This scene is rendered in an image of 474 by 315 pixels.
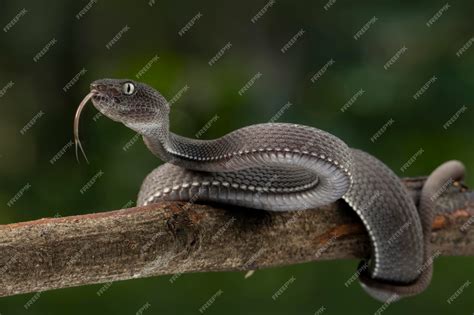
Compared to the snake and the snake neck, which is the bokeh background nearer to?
the snake

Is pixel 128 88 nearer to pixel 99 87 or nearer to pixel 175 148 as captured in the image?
pixel 99 87

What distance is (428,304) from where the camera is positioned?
4.95 m

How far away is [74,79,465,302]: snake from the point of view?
8.80 feet

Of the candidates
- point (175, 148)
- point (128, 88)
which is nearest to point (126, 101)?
point (128, 88)

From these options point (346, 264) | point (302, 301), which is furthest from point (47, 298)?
point (346, 264)

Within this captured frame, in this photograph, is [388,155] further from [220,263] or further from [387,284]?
[220,263]

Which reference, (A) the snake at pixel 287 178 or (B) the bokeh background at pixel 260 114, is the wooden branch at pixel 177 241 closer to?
(A) the snake at pixel 287 178

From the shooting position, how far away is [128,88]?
2.74 m

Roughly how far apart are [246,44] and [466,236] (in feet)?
12.5

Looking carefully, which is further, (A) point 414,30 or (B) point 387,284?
Answer: (A) point 414,30

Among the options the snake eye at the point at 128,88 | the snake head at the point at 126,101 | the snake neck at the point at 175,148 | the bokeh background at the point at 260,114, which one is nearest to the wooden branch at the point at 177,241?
the snake neck at the point at 175,148

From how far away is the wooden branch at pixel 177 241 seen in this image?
228 cm

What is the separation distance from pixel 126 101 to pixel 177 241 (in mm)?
657

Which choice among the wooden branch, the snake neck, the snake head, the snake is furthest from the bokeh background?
the snake head
